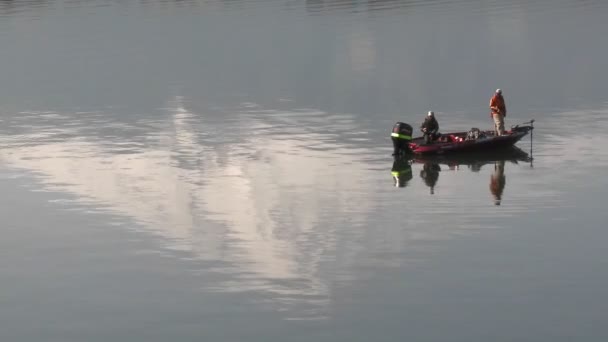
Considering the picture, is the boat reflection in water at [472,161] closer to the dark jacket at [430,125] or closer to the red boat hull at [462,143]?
the red boat hull at [462,143]

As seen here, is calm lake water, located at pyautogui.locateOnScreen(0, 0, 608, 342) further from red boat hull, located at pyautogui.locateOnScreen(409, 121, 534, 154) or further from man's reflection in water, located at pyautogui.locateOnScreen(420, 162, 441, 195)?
red boat hull, located at pyautogui.locateOnScreen(409, 121, 534, 154)

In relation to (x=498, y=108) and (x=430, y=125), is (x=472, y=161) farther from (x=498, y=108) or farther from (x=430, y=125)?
(x=498, y=108)

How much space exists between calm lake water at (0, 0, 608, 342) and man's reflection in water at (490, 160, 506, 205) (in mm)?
157

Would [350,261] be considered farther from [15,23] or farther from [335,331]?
[15,23]

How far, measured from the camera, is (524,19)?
130625mm

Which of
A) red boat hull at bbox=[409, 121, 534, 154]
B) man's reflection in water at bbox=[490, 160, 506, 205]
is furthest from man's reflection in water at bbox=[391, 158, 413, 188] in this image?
man's reflection in water at bbox=[490, 160, 506, 205]

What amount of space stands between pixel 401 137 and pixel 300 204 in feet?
31.7

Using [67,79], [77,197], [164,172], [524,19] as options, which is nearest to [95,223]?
[77,197]

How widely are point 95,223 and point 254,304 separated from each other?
38.9 ft

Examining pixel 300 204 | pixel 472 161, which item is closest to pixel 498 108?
pixel 472 161

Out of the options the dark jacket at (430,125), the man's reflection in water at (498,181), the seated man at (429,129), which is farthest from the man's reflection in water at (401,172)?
the man's reflection in water at (498,181)

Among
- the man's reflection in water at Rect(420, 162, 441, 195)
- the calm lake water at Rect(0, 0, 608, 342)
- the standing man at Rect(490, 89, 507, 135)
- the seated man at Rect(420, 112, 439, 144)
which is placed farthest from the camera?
the standing man at Rect(490, 89, 507, 135)

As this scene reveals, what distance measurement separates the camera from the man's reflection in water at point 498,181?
47406 mm

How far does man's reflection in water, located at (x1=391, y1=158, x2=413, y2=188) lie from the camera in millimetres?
50938
